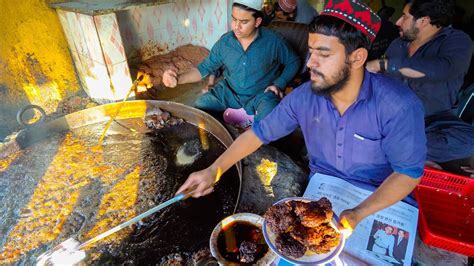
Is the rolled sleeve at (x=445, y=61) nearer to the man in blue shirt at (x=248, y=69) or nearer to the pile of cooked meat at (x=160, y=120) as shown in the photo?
the man in blue shirt at (x=248, y=69)

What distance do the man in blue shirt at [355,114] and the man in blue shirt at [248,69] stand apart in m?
1.48

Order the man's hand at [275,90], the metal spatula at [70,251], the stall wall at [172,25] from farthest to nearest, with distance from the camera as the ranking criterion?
the stall wall at [172,25]
the man's hand at [275,90]
the metal spatula at [70,251]

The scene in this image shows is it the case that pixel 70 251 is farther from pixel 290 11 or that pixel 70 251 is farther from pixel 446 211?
pixel 290 11

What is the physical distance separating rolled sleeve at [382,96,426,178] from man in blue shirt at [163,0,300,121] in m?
1.92

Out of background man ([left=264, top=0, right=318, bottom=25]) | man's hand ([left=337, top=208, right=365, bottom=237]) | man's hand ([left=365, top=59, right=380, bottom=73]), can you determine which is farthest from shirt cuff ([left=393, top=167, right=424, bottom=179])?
background man ([left=264, top=0, right=318, bottom=25])

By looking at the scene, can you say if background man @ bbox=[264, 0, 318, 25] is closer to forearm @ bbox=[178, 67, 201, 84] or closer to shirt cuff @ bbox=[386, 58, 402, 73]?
forearm @ bbox=[178, 67, 201, 84]

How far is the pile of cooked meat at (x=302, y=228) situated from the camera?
1.63m

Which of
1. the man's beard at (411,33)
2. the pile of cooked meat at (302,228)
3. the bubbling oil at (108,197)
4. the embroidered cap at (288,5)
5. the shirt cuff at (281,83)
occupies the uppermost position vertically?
the man's beard at (411,33)

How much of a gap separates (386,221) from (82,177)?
2.80 m

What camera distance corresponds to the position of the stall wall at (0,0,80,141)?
419 cm

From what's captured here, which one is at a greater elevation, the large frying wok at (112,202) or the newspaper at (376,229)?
the newspaper at (376,229)

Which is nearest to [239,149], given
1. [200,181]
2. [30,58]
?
[200,181]

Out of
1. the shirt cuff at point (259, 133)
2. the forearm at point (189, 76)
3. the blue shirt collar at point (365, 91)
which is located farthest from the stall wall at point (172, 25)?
the blue shirt collar at point (365, 91)

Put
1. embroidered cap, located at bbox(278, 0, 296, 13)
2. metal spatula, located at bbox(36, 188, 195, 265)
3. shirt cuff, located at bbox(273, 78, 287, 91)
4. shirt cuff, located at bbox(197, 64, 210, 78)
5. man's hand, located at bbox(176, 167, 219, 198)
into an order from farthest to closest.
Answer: embroidered cap, located at bbox(278, 0, 296, 13)
shirt cuff, located at bbox(197, 64, 210, 78)
shirt cuff, located at bbox(273, 78, 287, 91)
man's hand, located at bbox(176, 167, 219, 198)
metal spatula, located at bbox(36, 188, 195, 265)
